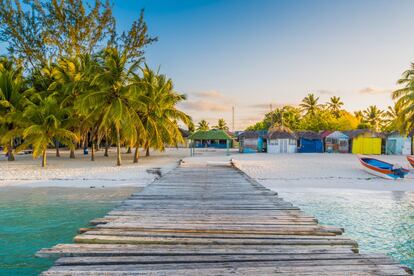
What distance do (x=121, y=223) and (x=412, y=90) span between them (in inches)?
1125

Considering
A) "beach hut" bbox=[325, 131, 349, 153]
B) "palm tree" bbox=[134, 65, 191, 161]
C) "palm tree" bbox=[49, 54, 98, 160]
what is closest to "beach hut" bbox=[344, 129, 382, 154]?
"beach hut" bbox=[325, 131, 349, 153]

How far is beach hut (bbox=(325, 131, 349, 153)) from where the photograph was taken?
1409 inches

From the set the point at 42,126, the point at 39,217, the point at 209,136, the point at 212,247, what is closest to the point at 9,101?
the point at 42,126

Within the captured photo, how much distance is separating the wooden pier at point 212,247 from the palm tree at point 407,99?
25547mm

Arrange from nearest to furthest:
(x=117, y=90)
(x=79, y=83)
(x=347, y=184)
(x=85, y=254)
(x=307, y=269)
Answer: (x=307, y=269), (x=85, y=254), (x=347, y=184), (x=117, y=90), (x=79, y=83)

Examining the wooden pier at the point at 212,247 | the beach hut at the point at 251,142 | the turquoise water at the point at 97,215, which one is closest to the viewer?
the wooden pier at the point at 212,247

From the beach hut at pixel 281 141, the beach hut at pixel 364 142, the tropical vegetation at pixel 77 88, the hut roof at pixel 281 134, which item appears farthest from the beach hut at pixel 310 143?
the tropical vegetation at pixel 77 88

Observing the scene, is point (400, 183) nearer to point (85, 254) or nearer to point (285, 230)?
point (285, 230)

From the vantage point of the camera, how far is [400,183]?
14.1 m

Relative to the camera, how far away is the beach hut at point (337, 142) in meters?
35.8

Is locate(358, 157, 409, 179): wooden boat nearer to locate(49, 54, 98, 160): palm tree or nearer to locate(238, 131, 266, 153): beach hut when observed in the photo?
locate(49, 54, 98, 160): palm tree

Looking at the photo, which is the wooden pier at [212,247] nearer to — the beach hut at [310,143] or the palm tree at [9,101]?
the palm tree at [9,101]

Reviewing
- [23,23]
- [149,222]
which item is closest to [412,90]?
[149,222]

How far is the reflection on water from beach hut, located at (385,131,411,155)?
2504 cm
